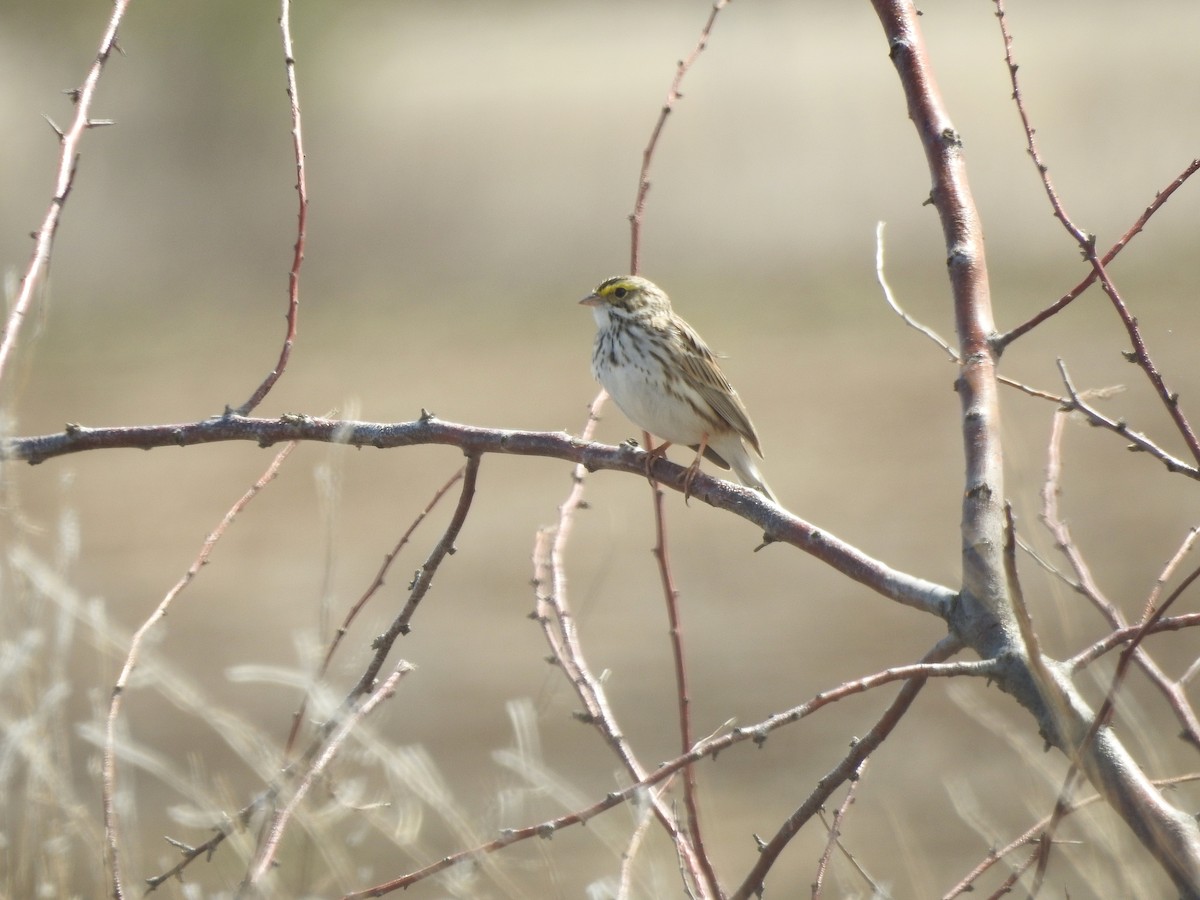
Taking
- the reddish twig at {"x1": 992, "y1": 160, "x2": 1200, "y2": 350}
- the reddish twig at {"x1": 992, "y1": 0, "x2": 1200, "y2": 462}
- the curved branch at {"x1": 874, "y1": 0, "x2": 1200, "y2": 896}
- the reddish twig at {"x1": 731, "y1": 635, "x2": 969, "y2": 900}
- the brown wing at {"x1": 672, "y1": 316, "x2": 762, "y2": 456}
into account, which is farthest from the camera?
the brown wing at {"x1": 672, "y1": 316, "x2": 762, "y2": 456}

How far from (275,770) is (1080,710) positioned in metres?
1.22

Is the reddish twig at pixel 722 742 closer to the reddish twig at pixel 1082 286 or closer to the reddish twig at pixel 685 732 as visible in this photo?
the reddish twig at pixel 685 732

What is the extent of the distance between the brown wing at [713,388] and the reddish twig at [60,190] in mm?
2581

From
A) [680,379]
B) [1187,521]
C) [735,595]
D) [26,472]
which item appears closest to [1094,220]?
[1187,521]

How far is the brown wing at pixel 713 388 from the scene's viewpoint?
189 inches

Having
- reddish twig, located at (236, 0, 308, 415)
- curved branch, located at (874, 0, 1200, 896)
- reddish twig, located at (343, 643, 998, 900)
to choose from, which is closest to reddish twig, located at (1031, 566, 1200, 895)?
curved branch, located at (874, 0, 1200, 896)

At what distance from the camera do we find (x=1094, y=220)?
70.7ft

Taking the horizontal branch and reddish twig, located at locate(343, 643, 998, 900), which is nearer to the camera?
reddish twig, located at locate(343, 643, 998, 900)

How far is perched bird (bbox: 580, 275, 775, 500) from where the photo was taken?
4.63m

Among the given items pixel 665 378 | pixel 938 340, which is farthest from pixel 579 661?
pixel 665 378

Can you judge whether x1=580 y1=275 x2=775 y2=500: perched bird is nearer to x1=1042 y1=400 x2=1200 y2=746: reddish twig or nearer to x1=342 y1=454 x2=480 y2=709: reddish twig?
x1=1042 y1=400 x2=1200 y2=746: reddish twig

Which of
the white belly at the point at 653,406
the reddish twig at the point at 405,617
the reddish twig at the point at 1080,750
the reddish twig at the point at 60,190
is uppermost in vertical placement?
the white belly at the point at 653,406

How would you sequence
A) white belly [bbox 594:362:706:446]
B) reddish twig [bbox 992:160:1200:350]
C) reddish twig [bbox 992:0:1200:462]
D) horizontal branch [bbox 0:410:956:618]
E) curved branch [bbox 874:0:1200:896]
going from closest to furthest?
1. curved branch [bbox 874:0:1200:896]
2. reddish twig [bbox 992:0:1200:462]
3. reddish twig [bbox 992:160:1200:350]
4. horizontal branch [bbox 0:410:956:618]
5. white belly [bbox 594:362:706:446]

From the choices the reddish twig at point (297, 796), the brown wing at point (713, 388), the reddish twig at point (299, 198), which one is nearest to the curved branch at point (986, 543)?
the reddish twig at point (297, 796)
